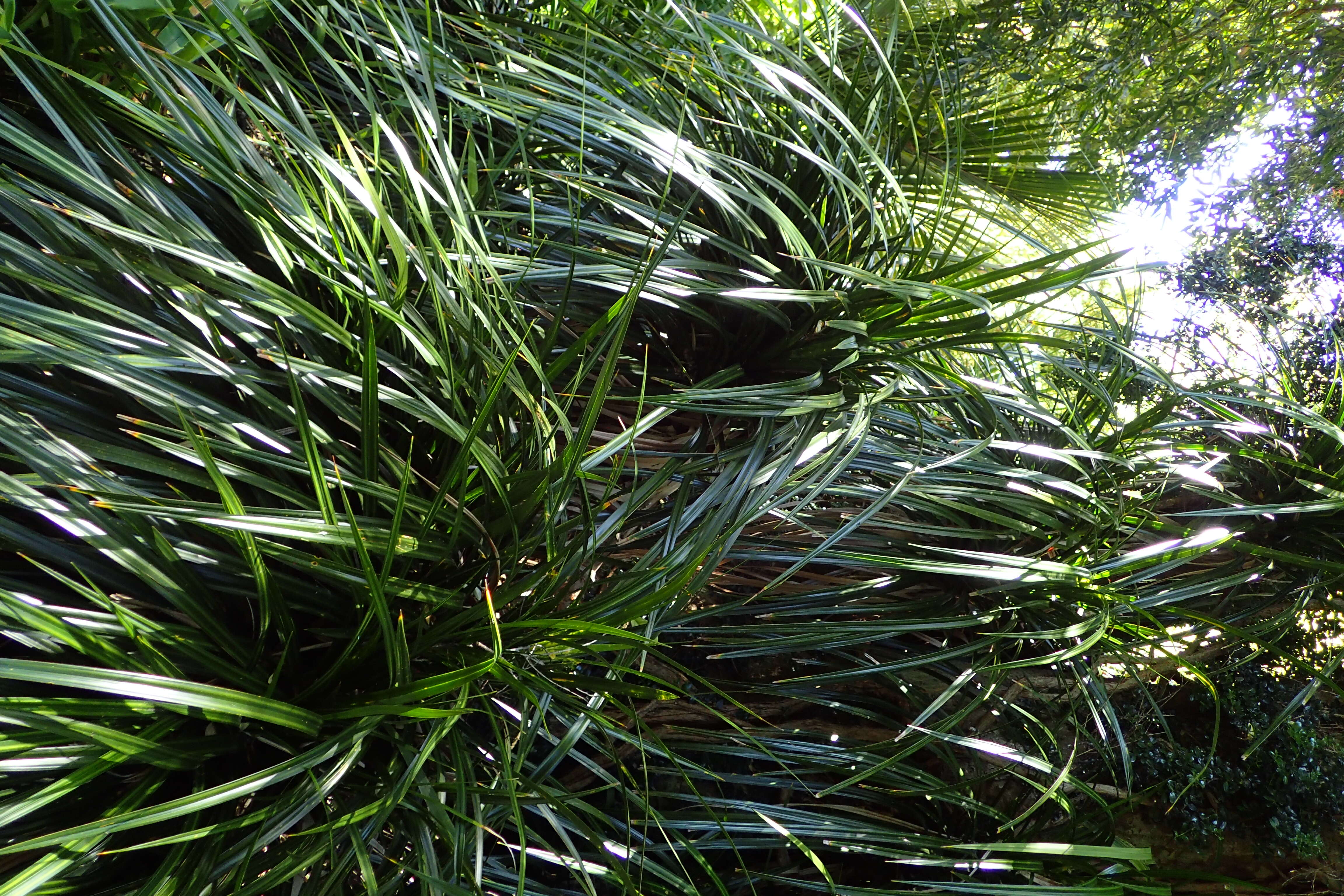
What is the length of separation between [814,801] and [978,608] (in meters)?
0.30

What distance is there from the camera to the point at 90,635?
47cm

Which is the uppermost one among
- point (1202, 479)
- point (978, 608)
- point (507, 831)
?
point (1202, 479)

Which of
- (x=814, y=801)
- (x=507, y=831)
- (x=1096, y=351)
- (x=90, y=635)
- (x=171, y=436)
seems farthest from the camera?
(x=1096, y=351)

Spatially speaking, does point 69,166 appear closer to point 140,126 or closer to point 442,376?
point 140,126

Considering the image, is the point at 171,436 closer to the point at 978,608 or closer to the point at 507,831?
the point at 507,831

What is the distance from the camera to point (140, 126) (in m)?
0.67

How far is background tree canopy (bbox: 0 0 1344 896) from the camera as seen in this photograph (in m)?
0.53

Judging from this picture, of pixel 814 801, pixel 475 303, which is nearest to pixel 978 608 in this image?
pixel 814 801

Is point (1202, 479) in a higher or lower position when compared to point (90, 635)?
higher

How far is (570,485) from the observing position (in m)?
0.62

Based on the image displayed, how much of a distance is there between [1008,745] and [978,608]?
7.9 inches

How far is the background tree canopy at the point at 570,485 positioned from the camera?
534mm

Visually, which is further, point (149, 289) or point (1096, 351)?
point (1096, 351)

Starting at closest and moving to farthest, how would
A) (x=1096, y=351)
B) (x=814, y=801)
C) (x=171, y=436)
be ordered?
(x=171, y=436)
(x=814, y=801)
(x=1096, y=351)
